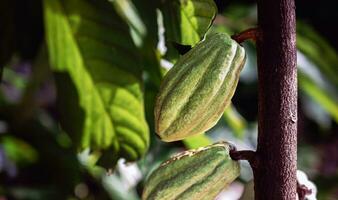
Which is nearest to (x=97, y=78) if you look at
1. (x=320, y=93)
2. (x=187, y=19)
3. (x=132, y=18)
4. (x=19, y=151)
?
(x=132, y=18)

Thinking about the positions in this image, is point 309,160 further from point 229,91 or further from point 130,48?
point 229,91

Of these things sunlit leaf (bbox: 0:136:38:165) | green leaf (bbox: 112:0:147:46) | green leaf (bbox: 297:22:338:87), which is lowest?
sunlit leaf (bbox: 0:136:38:165)

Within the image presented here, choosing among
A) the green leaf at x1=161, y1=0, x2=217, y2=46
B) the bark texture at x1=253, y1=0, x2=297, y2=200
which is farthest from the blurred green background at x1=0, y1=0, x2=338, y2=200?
the bark texture at x1=253, y1=0, x2=297, y2=200

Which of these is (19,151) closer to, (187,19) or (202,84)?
(187,19)

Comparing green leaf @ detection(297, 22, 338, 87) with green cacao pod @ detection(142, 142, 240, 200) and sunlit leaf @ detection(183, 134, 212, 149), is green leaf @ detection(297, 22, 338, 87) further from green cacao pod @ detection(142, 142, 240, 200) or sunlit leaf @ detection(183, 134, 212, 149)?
green cacao pod @ detection(142, 142, 240, 200)

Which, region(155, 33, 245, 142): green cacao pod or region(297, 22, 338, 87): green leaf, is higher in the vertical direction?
region(155, 33, 245, 142): green cacao pod

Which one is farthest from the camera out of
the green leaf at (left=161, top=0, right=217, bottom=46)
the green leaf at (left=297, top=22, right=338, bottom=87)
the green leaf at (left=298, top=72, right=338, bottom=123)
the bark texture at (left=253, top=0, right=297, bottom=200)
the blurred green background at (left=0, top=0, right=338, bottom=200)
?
the green leaf at (left=298, top=72, right=338, bottom=123)

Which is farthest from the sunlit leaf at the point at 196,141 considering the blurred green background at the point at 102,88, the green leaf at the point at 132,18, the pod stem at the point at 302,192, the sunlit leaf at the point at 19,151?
the sunlit leaf at the point at 19,151

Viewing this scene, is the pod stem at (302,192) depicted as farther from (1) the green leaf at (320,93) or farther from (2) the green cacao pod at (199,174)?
(1) the green leaf at (320,93)
